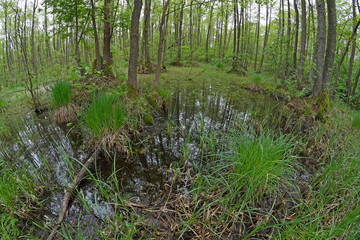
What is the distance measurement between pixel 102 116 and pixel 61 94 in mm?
2400

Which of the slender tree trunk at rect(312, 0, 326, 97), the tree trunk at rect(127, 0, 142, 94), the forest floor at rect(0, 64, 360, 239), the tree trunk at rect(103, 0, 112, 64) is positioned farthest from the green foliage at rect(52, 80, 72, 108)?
the slender tree trunk at rect(312, 0, 326, 97)

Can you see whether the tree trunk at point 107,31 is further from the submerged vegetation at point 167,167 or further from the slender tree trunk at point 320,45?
the slender tree trunk at point 320,45

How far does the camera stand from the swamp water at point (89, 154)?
2113 millimetres

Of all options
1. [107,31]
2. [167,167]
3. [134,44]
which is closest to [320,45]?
[134,44]

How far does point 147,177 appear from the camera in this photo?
2.81m

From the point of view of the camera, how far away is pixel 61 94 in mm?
4547

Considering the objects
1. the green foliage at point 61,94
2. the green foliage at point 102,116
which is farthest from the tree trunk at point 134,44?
the green foliage at point 102,116

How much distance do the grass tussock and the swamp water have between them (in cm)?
Result: 62

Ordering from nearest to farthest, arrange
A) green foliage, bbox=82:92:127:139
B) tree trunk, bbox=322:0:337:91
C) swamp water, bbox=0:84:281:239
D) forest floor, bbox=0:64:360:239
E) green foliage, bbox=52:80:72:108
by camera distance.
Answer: forest floor, bbox=0:64:360:239 → swamp water, bbox=0:84:281:239 → green foliage, bbox=82:92:127:139 → green foliage, bbox=52:80:72:108 → tree trunk, bbox=322:0:337:91

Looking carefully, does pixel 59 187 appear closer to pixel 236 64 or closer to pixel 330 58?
pixel 330 58

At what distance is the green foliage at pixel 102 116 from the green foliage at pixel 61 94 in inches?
77.6

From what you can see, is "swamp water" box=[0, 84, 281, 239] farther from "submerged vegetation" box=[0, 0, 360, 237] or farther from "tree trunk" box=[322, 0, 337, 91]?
"tree trunk" box=[322, 0, 337, 91]

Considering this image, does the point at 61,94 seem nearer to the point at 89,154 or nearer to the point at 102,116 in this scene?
the point at 89,154

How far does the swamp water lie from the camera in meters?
2.11
